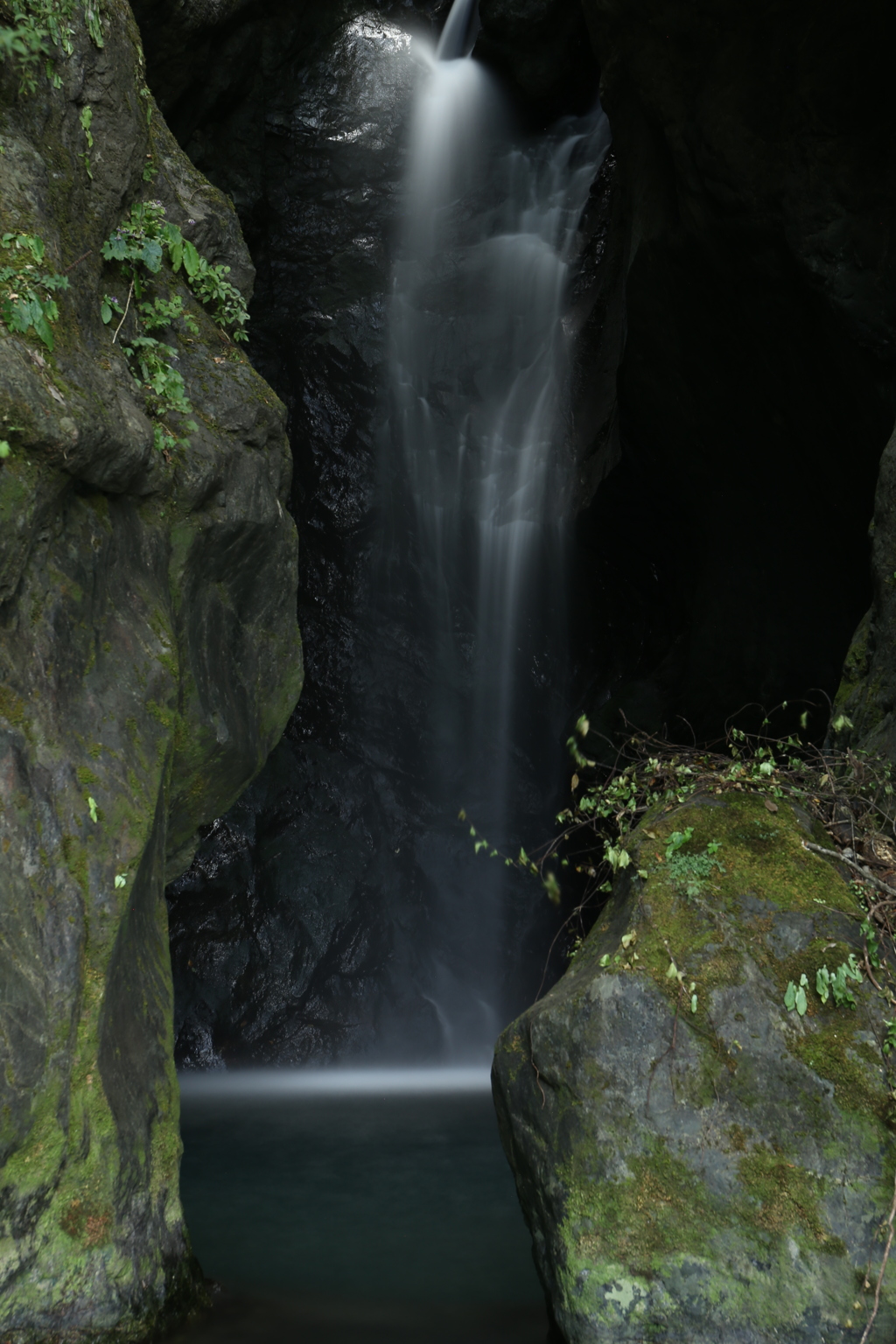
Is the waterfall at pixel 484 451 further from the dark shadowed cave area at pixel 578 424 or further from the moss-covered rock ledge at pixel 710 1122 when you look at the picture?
the moss-covered rock ledge at pixel 710 1122

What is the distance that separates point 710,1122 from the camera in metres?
3.27

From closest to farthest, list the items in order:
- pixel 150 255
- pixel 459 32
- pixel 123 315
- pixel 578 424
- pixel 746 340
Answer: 1. pixel 123 315
2. pixel 150 255
3. pixel 746 340
4. pixel 578 424
5. pixel 459 32

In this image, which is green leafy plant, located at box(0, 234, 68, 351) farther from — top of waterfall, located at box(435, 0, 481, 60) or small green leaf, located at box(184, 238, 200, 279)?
top of waterfall, located at box(435, 0, 481, 60)

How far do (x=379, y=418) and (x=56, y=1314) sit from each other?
13546mm

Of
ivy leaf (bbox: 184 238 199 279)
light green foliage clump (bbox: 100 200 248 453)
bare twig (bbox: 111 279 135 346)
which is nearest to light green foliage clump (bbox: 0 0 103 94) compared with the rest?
light green foliage clump (bbox: 100 200 248 453)

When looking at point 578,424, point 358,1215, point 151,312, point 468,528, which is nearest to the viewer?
point 151,312

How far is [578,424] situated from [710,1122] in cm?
1193

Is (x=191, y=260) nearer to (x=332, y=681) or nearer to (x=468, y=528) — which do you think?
(x=332, y=681)

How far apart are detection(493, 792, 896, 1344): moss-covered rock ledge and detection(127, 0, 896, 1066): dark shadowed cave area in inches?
173

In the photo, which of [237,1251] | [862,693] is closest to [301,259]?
[862,693]

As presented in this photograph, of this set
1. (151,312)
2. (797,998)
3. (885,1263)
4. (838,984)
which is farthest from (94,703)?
(885,1263)

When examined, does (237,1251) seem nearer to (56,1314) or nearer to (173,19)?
(56,1314)

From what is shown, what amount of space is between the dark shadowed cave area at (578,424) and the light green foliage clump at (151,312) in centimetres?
498

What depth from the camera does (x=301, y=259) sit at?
15.3 m
